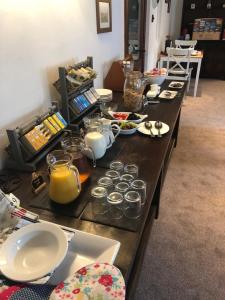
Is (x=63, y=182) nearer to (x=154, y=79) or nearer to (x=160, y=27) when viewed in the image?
(x=154, y=79)

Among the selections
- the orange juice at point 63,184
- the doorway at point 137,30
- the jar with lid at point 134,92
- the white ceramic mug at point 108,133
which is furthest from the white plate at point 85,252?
the doorway at point 137,30

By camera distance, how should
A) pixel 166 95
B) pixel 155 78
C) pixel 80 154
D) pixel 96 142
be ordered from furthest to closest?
pixel 155 78
pixel 166 95
pixel 96 142
pixel 80 154

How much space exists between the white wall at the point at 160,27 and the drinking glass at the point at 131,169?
2816 millimetres

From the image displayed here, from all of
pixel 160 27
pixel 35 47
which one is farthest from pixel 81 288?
pixel 160 27

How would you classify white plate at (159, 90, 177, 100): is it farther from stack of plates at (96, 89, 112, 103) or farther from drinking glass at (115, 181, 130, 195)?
drinking glass at (115, 181, 130, 195)

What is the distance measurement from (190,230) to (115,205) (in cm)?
91

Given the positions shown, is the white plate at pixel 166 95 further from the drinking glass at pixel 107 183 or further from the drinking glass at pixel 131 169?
the drinking glass at pixel 107 183

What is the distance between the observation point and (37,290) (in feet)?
1.83

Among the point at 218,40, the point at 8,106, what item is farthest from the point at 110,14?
the point at 218,40

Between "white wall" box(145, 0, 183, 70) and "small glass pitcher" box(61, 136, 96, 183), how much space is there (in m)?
2.79

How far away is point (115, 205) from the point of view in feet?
2.67

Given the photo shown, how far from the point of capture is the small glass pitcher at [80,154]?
35.8 inches

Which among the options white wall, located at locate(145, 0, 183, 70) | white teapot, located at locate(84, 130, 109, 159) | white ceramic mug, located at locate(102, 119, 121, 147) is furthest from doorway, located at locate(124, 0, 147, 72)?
white teapot, located at locate(84, 130, 109, 159)

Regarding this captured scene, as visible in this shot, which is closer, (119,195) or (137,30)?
(119,195)
